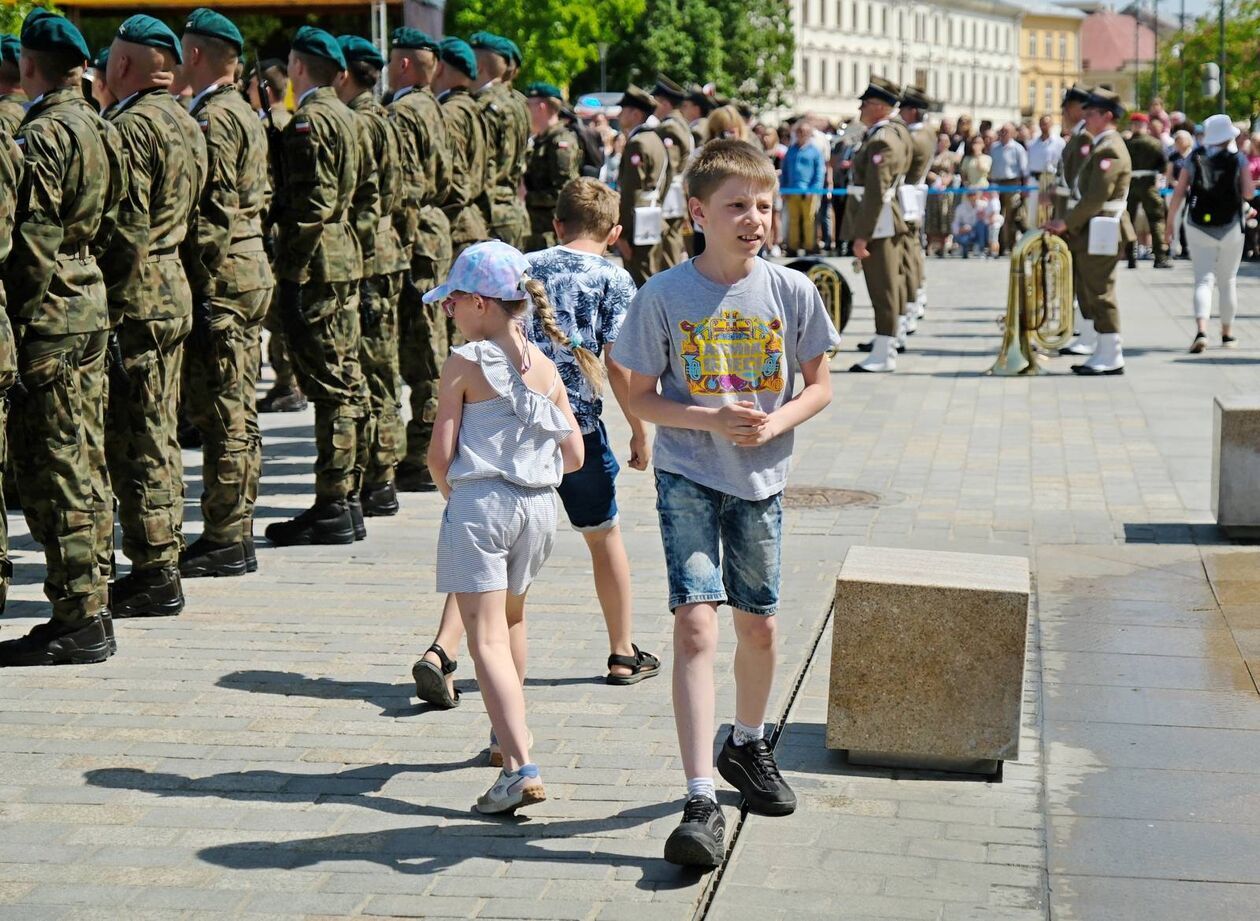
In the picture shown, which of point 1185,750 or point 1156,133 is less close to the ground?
point 1156,133

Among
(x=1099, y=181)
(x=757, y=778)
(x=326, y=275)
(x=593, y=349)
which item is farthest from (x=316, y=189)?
(x=1099, y=181)

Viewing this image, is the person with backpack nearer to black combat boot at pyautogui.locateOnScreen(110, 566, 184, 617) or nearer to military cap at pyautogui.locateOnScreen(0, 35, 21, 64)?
military cap at pyautogui.locateOnScreen(0, 35, 21, 64)

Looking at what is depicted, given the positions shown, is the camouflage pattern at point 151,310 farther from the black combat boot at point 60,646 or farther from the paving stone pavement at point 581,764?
the black combat boot at point 60,646

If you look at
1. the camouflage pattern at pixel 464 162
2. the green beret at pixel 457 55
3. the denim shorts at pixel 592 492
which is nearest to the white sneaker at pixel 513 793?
the denim shorts at pixel 592 492

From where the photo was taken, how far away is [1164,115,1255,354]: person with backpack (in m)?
16.3

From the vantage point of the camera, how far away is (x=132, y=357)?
7.45 meters

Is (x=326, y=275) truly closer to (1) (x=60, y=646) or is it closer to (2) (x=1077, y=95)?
(1) (x=60, y=646)

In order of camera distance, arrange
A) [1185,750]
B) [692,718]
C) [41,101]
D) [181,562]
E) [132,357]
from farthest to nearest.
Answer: [181,562]
[132,357]
[41,101]
[1185,750]
[692,718]

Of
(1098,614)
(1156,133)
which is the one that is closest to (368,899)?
(1098,614)

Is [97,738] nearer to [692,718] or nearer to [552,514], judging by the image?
[552,514]

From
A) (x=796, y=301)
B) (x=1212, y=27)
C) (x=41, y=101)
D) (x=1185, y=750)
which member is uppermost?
(x=1212, y=27)

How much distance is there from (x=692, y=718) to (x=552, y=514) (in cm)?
79

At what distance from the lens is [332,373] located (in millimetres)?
9047

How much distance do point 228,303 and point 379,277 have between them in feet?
4.69
